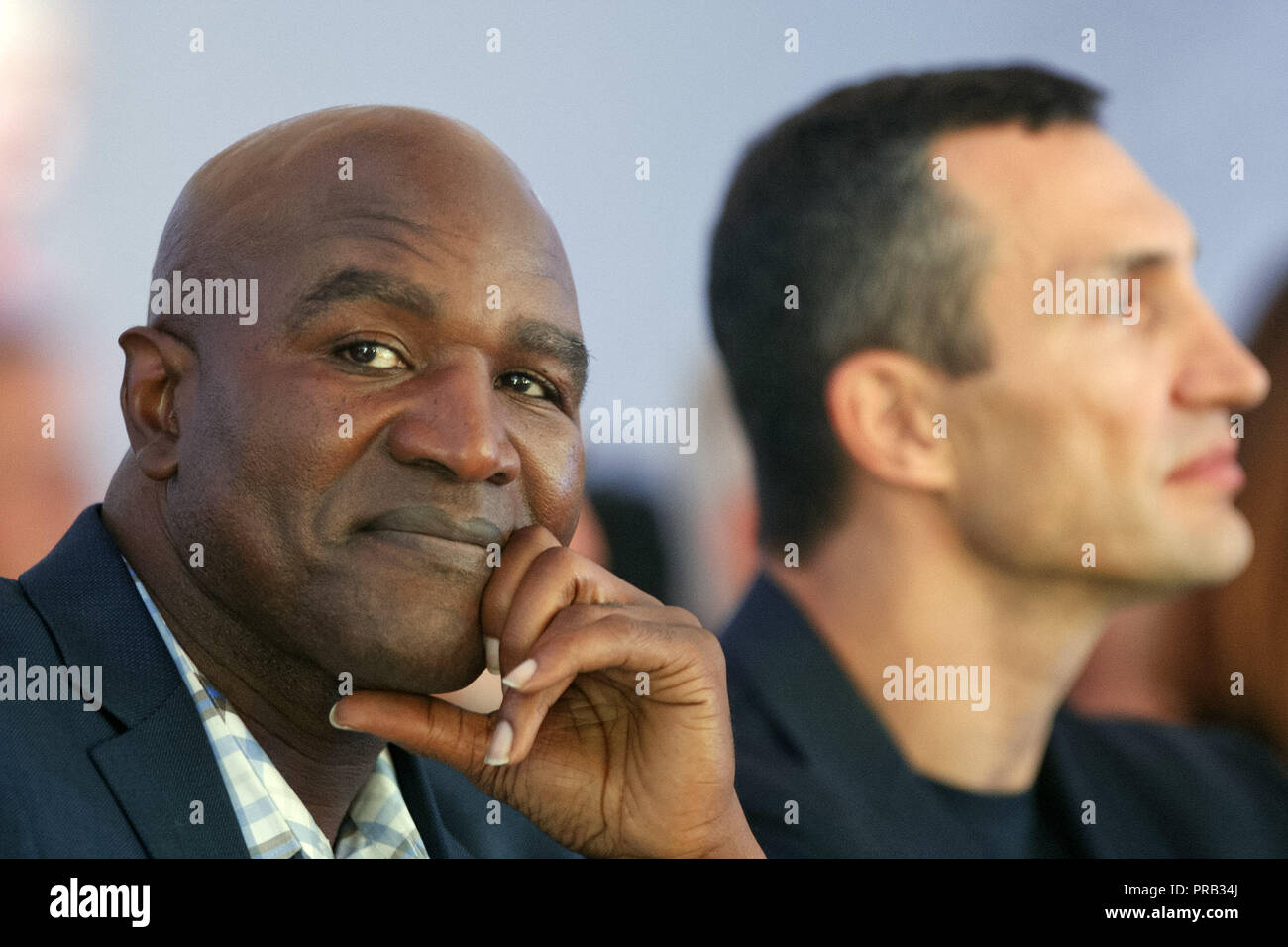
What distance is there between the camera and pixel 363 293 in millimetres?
1530

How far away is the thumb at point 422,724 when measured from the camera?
1461 millimetres

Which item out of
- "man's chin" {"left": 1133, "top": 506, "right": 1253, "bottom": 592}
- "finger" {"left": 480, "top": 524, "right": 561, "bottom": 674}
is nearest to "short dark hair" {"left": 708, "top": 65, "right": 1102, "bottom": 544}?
"man's chin" {"left": 1133, "top": 506, "right": 1253, "bottom": 592}

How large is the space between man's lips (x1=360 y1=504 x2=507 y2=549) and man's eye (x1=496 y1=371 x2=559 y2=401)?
0.70 ft

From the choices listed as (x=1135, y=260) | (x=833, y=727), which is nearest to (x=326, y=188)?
(x=833, y=727)

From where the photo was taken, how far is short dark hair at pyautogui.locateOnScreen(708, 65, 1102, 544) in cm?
232

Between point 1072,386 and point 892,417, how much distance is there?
0.35 metres

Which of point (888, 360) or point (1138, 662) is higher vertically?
point (888, 360)

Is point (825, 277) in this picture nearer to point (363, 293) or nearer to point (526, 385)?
point (526, 385)

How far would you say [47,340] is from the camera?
7.43 feet

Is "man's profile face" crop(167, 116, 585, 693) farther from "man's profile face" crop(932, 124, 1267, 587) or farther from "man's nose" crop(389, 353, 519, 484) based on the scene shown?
"man's profile face" crop(932, 124, 1267, 587)

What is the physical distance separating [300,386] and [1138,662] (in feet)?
5.94
